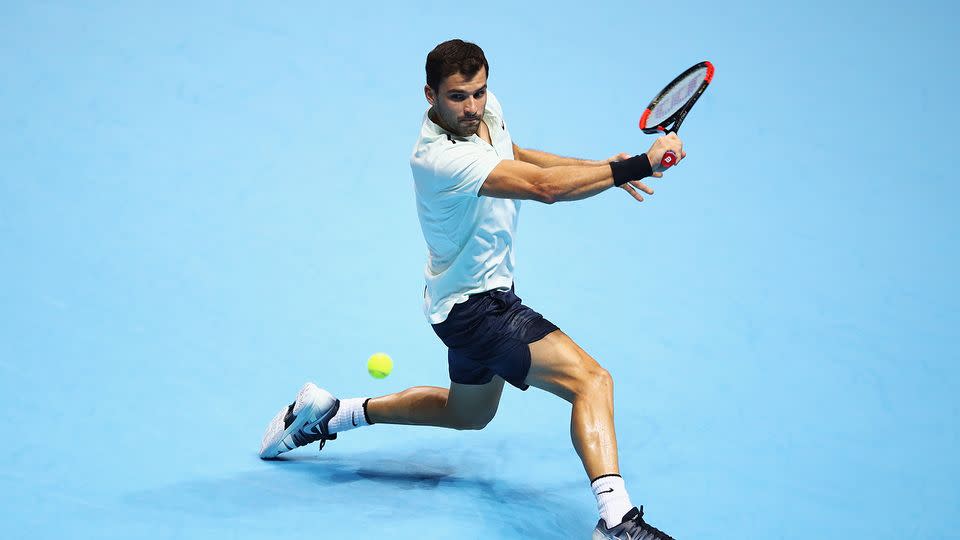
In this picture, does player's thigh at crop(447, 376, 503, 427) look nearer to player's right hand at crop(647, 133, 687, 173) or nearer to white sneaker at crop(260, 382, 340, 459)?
white sneaker at crop(260, 382, 340, 459)

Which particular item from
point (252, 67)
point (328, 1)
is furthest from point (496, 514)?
point (328, 1)

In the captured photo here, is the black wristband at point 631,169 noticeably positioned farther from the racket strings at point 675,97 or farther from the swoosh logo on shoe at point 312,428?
the swoosh logo on shoe at point 312,428

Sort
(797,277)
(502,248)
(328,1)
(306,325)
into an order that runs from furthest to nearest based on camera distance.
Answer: (328,1)
(797,277)
(306,325)
(502,248)

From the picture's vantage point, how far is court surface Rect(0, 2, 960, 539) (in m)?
3.76

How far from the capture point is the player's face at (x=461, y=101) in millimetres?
3336

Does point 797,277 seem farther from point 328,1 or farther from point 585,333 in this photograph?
point 328,1

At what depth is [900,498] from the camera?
377cm

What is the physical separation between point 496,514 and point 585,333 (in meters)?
1.62

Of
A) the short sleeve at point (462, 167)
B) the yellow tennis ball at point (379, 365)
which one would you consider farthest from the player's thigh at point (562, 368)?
the yellow tennis ball at point (379, 365)

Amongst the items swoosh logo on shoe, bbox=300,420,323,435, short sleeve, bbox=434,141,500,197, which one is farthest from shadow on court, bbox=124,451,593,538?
short sleeve, bbox=434,141,500,197

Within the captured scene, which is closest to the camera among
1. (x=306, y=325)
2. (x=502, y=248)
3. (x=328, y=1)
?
(x=502, y=248)

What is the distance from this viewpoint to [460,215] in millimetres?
3420

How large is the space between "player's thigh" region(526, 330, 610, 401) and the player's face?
2.34 feet

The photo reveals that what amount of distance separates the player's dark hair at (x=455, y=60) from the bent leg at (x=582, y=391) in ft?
2.85
